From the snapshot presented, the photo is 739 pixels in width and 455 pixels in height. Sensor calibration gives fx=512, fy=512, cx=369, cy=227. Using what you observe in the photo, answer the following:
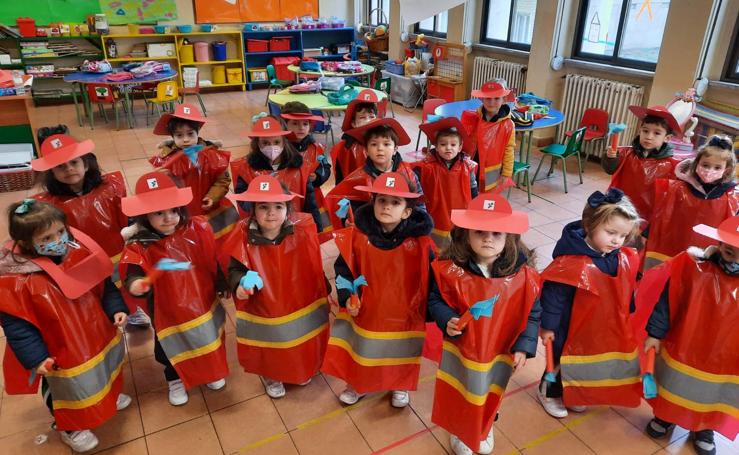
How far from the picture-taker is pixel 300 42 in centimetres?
1041

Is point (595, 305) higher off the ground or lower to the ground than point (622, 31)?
lower

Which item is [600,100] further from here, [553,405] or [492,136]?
[553,405]

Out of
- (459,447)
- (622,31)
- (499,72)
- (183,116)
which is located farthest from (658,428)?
(499,72)

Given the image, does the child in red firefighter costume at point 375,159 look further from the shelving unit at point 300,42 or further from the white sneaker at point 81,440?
the shelving unit at point 300,42

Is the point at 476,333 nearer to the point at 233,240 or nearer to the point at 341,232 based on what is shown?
the point at 341,232

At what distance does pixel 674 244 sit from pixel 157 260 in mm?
2667

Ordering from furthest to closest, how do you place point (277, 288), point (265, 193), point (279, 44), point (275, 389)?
1. point (279, 44)
2. point (275, 389)
3. point (277, 288)
4. point (265, 193)

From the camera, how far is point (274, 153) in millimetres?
2994

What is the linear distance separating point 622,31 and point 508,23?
6.62 ft

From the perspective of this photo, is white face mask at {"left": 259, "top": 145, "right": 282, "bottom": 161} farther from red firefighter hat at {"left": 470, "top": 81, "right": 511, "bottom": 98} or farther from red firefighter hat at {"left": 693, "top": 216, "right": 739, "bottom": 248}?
red firefighter hat at {"left": 693, "top": 216, "right": 739, "bottom": 248}

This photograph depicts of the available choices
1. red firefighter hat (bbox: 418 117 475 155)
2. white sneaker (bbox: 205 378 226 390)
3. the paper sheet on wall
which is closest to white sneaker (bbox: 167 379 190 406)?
white sneaker (bbox: 205 378 226 390)

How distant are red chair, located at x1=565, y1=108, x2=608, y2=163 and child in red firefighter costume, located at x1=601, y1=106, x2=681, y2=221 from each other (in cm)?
250

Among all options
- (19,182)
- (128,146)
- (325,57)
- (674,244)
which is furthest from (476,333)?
(325,57)

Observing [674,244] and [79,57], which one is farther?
[79,57]
